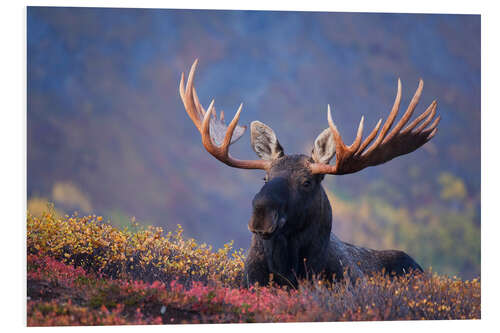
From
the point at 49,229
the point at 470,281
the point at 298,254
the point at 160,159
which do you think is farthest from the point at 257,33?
the point at 470,281

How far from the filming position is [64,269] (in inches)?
248

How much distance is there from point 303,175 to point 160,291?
63.6 inches

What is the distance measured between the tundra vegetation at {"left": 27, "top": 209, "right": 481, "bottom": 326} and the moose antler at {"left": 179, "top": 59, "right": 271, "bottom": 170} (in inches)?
45.8

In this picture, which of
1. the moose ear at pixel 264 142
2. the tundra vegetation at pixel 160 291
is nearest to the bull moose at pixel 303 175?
the moose ear at pixel 264 142

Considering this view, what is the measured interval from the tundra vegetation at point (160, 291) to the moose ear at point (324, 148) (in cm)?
111

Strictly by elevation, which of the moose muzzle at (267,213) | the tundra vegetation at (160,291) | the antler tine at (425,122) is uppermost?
the antler tine at (425,122)

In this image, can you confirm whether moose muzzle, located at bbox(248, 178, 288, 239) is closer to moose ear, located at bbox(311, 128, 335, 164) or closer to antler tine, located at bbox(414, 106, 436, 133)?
moose ear, located at bbox(311, 128, 335, 164)

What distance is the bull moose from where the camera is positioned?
19.9ft

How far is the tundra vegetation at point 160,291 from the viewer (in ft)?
19.0

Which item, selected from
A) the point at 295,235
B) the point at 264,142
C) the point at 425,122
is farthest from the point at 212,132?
the point at 425,122

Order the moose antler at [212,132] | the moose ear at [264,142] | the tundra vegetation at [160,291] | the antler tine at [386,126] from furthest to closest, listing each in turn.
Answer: the moose ear at [264,142]
the moose antler at [212,132]
the antler tine at [386,126]
the tundra vegetation at [160,291]

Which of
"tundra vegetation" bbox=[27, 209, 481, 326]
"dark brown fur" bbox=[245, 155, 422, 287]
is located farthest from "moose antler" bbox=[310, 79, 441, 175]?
"tundra vegetation" bbox=[27, 209, 481, 326]

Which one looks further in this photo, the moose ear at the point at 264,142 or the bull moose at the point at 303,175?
the moose ear at the point at 264,142

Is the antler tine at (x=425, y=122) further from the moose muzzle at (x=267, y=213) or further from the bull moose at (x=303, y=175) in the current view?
the moose muzzle at (x=267, y=213)
